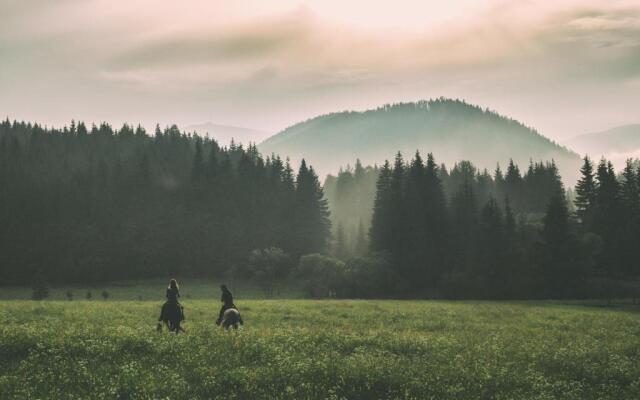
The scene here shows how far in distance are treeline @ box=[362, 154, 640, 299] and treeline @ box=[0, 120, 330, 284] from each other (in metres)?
29.4

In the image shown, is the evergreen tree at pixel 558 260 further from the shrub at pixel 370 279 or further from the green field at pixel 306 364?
the green field at pixel 306 364

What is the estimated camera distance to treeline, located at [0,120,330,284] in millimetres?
118875

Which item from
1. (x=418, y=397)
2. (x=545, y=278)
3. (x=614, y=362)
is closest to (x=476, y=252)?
(x=545, y=278)

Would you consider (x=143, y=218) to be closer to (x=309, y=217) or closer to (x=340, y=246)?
(x=309, y=217)

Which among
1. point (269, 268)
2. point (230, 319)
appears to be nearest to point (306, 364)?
point (230, 319)

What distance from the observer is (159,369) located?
16.8m

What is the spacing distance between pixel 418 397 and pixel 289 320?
60.2ft

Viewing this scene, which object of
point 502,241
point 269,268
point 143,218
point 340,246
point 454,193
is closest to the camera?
point 502,241

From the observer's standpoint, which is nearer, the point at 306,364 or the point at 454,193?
the point at 306,364

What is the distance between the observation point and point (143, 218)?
13400 cm

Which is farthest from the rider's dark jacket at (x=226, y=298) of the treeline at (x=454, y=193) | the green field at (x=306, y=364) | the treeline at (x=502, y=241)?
→ the treeline at (x=454, y=193)

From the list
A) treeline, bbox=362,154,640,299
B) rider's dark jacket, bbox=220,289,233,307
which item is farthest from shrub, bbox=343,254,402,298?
rider's dark jacket, bbox=220,289,233,307

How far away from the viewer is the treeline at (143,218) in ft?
390

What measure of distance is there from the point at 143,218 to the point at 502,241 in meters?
89.5
